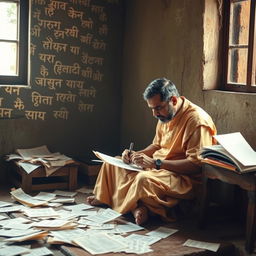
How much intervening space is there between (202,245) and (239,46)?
1.77 meters

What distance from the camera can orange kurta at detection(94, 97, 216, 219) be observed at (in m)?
3.73

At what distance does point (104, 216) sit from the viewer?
391 centimetres

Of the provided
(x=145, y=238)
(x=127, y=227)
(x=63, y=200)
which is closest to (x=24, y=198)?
(x=63, y=200)

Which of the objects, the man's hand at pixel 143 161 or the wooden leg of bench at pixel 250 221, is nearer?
the wooden leg of bench at pixel 250 221

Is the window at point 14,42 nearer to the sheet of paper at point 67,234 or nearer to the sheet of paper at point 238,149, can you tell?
the sheet of paper at point 67,234

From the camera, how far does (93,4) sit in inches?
215

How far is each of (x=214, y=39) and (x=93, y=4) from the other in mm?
1662

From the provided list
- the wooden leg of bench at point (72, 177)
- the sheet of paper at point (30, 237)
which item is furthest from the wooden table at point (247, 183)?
the wooden leg of bench at point (72, 177)

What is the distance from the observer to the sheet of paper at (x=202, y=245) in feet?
10.7

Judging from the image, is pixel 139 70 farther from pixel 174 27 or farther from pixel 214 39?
pixel 214 39

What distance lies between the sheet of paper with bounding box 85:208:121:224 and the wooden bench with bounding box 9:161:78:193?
94 cm

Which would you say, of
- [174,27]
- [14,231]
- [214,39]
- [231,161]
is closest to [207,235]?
[231,161]

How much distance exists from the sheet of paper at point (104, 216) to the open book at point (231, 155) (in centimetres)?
86

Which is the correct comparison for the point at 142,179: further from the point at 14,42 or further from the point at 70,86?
the point at 14,42
